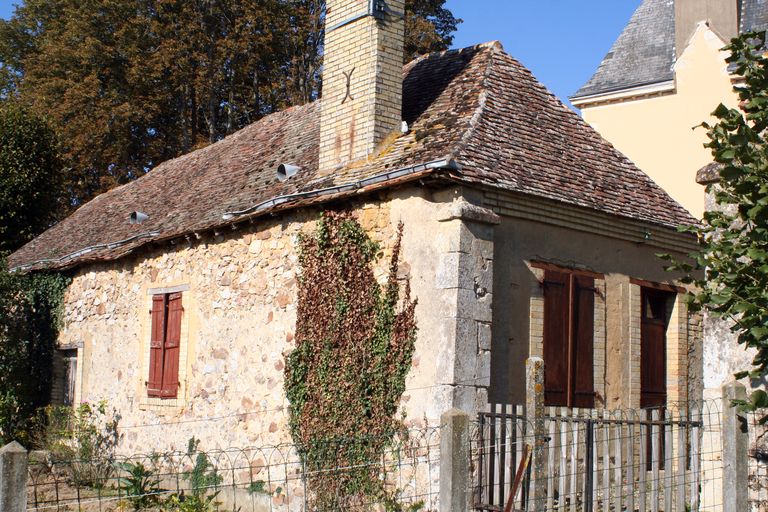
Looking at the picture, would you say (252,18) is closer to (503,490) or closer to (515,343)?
(515,343)

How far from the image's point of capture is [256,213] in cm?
1102

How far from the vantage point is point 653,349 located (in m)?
11.4

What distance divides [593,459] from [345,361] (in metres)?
3.26

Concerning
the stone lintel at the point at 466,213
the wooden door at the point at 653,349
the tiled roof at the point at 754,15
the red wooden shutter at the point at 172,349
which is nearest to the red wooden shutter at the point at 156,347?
the red wooden shutter at the point at 172,349

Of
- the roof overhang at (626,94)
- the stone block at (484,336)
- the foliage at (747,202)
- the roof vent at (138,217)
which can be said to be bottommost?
the stone block at (484,336)

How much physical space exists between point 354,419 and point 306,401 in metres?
0.82

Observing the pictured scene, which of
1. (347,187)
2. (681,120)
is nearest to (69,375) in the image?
(347,187)

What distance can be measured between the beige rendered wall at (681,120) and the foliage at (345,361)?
1123 cm

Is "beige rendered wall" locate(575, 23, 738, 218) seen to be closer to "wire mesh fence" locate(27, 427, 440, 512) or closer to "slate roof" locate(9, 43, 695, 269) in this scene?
"slate roof" locate(9, 43, 695, 269)

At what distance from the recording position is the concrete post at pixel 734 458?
5.91 meters

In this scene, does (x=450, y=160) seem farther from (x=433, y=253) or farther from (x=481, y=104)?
(x=481, y=104)

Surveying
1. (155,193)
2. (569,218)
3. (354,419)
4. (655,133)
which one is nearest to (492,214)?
(569,218)

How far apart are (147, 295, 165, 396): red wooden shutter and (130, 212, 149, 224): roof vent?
213cm

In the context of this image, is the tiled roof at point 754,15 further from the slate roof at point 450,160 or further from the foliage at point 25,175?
the foliage at point 25,175
